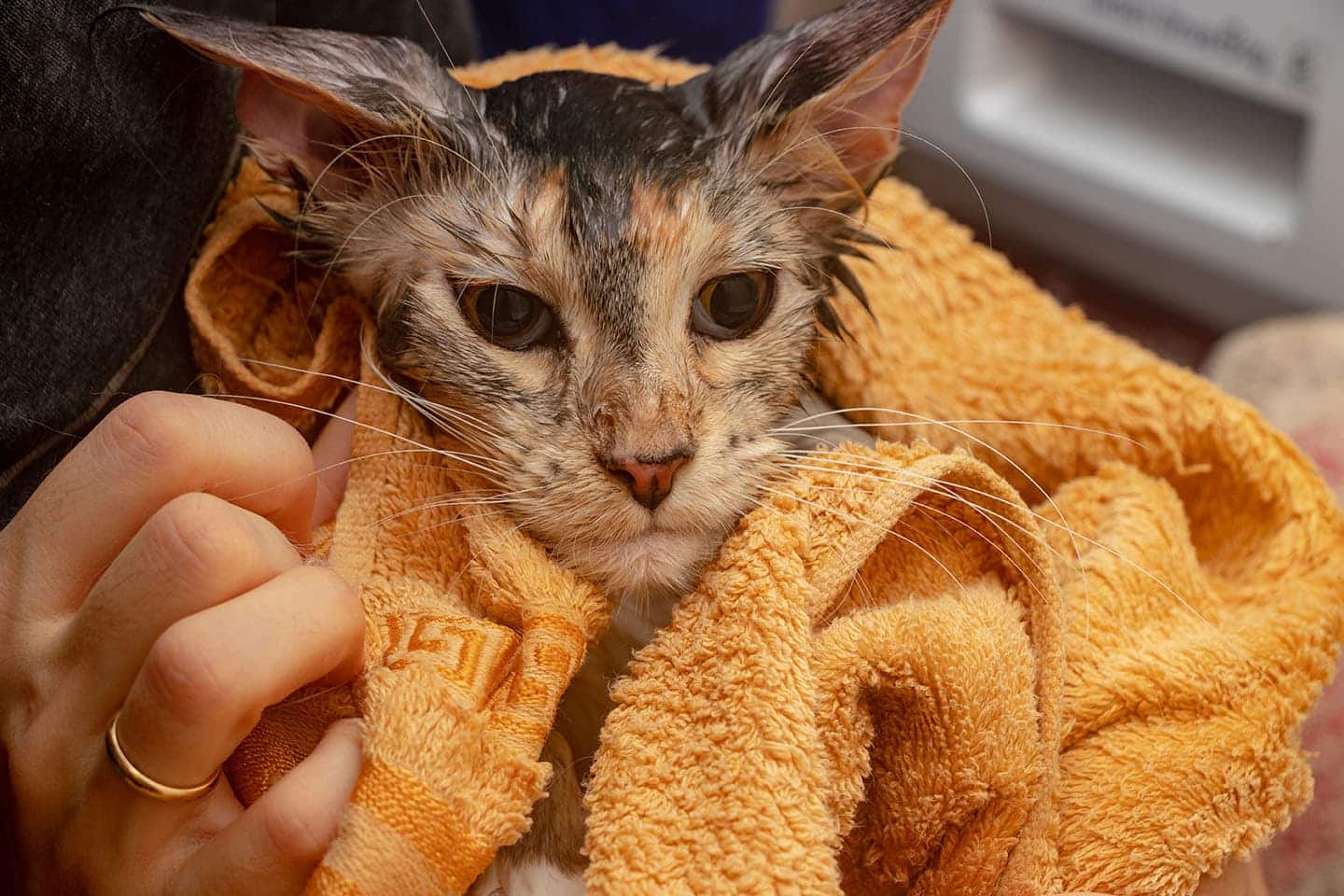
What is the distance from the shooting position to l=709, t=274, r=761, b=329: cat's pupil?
98 cm

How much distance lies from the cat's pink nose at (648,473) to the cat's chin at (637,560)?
0.03 metres

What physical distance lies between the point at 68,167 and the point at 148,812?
0.47 m

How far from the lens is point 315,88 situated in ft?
2.78

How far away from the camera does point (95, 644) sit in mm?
773

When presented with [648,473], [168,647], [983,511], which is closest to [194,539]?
[168,647]

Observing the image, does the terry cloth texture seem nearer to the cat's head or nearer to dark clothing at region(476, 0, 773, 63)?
the cat's head

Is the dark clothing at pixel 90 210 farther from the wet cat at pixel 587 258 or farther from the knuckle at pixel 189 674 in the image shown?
the knuckle at pixel 189 674

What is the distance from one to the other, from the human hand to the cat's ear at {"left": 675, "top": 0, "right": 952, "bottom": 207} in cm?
45

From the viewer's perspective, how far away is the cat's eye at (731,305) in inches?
38.2

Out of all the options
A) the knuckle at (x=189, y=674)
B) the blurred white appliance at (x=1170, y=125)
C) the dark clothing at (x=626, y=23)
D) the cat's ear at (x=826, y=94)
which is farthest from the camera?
the blurred white appliance at (x=1170, y=125)

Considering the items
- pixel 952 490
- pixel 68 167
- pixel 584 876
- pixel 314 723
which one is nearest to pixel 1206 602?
pixel 952 490

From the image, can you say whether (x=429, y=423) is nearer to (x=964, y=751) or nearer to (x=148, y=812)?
(x=148, y=812)

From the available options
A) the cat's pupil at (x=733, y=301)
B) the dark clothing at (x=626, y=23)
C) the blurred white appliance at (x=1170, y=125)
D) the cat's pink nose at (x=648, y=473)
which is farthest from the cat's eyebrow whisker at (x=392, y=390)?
the blurred white appliance at (x=1170, y=125)

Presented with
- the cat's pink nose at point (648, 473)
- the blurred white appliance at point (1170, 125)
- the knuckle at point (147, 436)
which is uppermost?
the knuckle at point (147, 436)
